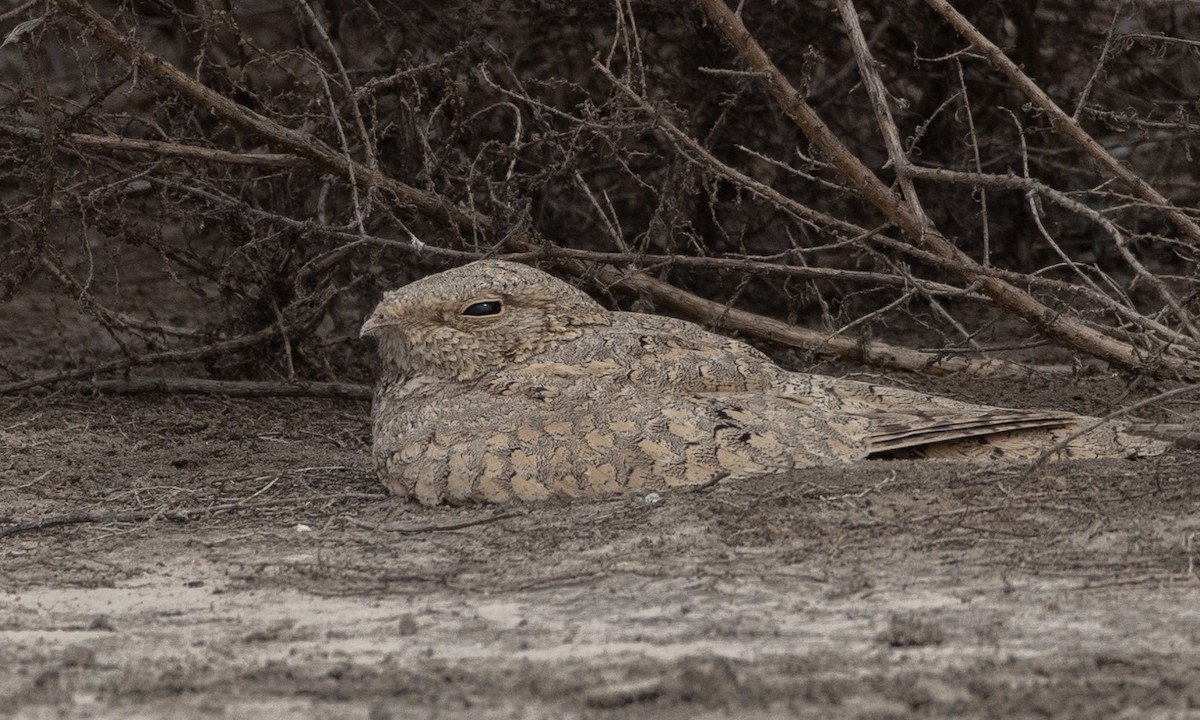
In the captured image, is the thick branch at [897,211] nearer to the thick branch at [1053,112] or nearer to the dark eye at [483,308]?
the thick branch at [1053,112]

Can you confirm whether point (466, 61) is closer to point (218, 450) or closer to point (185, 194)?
point (185, 194)

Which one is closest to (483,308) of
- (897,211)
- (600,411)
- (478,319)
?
(478,319)

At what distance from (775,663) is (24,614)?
5.67 feet

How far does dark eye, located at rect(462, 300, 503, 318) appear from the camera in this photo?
4.92 m

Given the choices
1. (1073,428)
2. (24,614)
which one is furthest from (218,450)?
(1073,428)

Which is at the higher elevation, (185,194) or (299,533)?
(185,194)

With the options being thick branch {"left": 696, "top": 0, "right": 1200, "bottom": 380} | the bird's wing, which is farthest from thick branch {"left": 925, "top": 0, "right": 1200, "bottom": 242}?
the bird's wing

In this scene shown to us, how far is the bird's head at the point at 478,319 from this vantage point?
4902 mm

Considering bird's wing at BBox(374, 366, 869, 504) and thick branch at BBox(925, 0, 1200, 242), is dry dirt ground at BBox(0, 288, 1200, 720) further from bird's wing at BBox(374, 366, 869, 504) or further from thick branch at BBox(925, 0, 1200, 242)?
thick branch at BBox(925, 0, 1200, 242)

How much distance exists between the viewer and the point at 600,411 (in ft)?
14.6

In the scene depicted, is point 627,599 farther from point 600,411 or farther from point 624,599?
point 600,411

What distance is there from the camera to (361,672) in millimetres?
2924

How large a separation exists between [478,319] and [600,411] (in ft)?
2.16

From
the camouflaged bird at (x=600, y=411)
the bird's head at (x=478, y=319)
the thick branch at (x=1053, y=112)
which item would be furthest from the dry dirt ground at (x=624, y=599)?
the thick branch at (x=1053, y=112)
